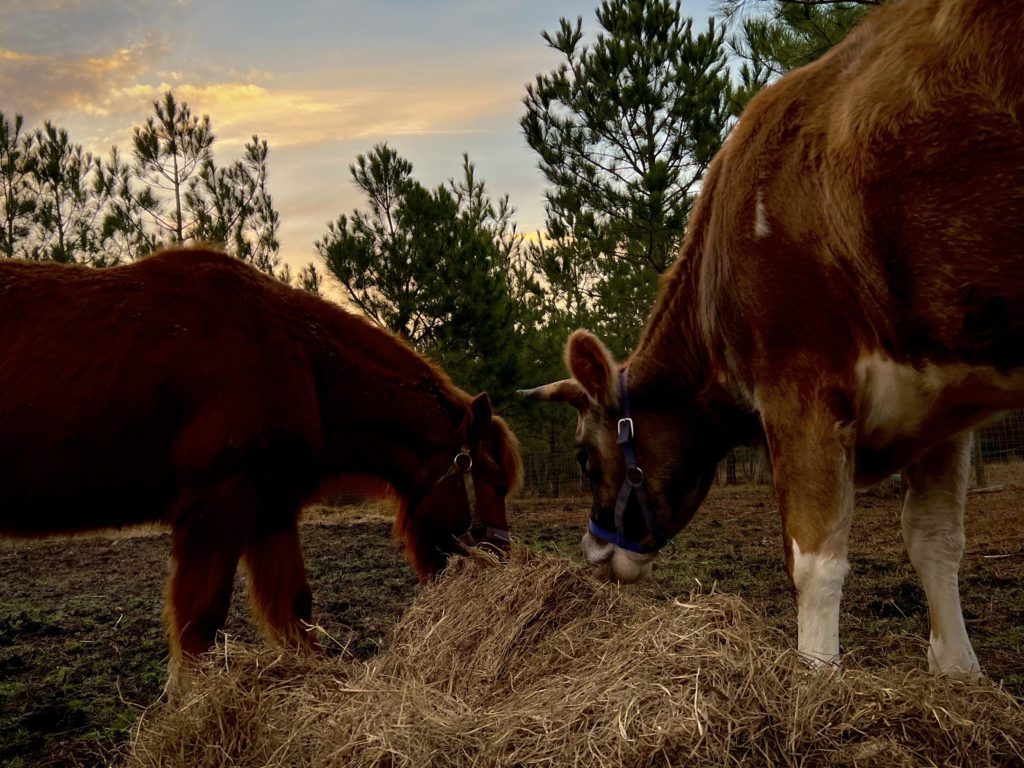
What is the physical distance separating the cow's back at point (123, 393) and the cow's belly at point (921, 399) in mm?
2303

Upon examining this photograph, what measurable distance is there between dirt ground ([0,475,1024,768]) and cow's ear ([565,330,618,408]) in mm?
917

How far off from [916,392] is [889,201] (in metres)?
0.58

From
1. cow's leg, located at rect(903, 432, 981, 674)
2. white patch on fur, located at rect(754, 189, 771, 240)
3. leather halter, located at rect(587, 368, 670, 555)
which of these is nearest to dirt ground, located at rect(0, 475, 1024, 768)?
cow's leg, located at rect(903, 432, 981, 674)

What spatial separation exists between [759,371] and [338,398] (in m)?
2.08

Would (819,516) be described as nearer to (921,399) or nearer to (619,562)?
(921,399)

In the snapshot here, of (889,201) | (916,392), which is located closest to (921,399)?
(916,392)

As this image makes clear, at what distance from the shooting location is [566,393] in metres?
4.06

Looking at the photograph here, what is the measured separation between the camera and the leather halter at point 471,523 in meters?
4.15

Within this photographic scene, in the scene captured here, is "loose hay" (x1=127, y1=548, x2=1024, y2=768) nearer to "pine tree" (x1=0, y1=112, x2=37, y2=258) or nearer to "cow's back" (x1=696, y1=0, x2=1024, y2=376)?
"cow's back" (x1=696, y1=0, x2=1024, y2=376)

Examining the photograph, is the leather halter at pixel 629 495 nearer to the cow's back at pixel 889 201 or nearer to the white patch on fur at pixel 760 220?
the cow's back at pixel 889 201

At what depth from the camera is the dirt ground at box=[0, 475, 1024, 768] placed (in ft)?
11.3

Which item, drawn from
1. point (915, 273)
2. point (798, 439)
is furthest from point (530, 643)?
point (915, 273)

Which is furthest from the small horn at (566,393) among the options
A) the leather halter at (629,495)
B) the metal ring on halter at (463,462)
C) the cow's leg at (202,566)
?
the cow's leg at (202,566)

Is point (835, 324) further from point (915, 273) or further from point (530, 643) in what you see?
point (530, 643)
